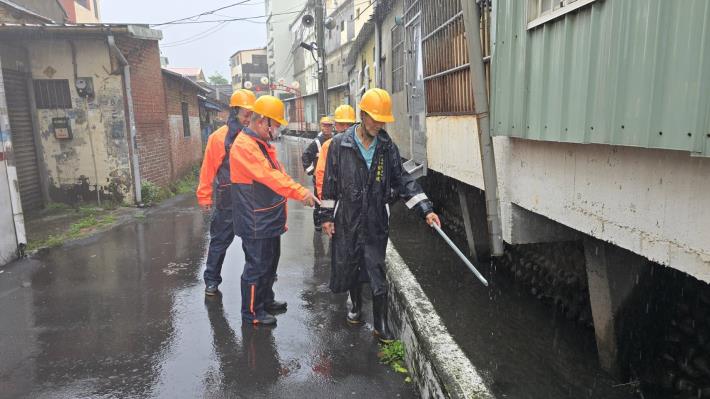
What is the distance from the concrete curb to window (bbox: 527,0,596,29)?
220 centimetres

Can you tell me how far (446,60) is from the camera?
17.0ft

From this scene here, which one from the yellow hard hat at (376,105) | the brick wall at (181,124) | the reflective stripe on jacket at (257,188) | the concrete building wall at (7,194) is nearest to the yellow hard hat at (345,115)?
the reflective stripe on jacket at (257,188)

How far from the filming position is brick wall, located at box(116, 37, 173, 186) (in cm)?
962

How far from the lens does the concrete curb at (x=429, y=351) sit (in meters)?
2.73

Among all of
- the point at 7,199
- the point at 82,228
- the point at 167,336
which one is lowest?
the point at 167,336

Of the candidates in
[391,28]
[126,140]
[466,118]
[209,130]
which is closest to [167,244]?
[126,140]

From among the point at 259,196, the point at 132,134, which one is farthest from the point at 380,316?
the point at 132,134

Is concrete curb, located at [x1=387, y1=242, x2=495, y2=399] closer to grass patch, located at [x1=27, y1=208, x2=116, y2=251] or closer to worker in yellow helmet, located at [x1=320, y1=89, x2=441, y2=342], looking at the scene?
worker in yellow helmet, located at [x1=320, y1=89, x2=441, y2=342]

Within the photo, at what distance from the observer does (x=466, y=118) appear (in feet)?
15.0

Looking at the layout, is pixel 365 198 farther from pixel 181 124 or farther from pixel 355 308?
pixel 181 124

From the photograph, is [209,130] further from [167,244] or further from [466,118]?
[466,118]

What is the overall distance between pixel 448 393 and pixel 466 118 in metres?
2.79

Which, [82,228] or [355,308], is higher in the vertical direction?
[82,228]

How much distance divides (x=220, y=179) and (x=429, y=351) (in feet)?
8.92
